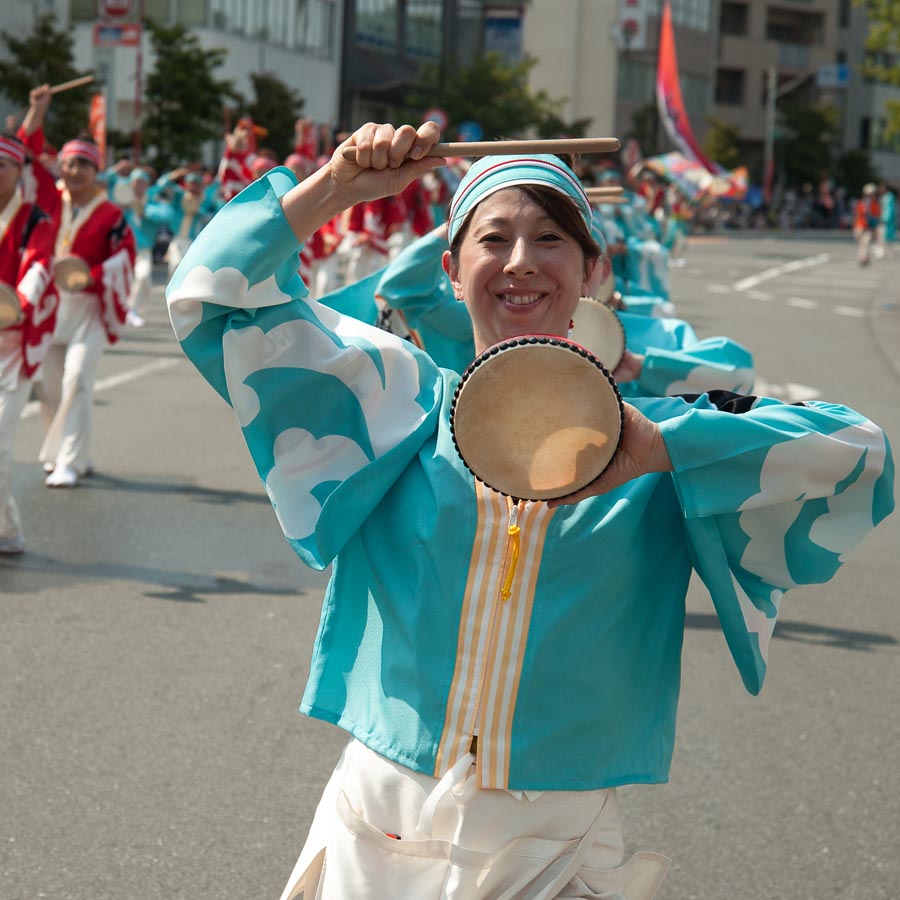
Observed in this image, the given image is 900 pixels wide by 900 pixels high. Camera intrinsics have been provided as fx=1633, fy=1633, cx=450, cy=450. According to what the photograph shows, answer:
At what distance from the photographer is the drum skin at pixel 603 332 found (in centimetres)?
435

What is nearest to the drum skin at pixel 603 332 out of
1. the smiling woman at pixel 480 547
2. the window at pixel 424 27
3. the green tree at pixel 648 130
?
the smiling woman at pixel 480 547

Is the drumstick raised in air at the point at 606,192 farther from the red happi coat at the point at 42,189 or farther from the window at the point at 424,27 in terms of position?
the window at the point at 424,27

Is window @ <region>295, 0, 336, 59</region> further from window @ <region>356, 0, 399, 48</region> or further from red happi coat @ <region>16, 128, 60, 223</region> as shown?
red happi coat @ <region>16, 128, 60, 223</region>

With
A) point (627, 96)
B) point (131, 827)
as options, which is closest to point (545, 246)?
point (131, 827)

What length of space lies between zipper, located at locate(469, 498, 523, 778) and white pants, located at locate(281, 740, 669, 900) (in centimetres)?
5

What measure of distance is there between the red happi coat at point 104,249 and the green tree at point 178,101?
22.9m

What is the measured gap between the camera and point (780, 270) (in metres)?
34.6

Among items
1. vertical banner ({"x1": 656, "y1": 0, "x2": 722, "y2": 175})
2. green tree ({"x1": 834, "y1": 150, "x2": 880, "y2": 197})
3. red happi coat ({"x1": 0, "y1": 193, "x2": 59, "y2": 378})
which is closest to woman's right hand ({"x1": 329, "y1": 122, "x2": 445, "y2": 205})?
red happi coat ({"x1": 0, "y1": 193, "x2": 59, "y2": 378})

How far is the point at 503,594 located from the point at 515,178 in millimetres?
583

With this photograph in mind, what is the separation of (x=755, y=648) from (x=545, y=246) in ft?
2.09

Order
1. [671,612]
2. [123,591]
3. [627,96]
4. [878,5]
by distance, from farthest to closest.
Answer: [627,96]
[878,5]
[123,591]
[671,612]

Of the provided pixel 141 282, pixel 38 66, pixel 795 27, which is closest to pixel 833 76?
pixel 795 27

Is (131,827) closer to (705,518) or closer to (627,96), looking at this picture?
(705,518)

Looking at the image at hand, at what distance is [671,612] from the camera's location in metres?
2.37
